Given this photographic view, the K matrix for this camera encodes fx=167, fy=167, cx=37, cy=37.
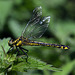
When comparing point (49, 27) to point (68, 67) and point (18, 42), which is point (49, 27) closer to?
point (68, 67)

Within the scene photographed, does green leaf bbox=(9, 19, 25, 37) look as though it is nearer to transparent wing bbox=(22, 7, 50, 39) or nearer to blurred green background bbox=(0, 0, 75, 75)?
blurred green background bbox=(0, 0, 75, 75)

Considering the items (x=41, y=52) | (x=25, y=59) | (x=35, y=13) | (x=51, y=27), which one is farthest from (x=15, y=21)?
(x=25, y=59)

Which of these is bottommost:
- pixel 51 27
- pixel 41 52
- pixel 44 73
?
pixel 44 73

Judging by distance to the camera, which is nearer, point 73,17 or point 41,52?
point 41,52

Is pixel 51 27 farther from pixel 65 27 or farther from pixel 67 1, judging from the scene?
pixel 67 1

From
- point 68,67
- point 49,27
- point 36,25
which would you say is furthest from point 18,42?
point 49,27

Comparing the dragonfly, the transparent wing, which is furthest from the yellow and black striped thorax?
the transparent wing

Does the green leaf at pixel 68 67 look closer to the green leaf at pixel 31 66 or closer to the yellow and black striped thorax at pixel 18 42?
the yellow and black striped thorax at pixel 18 42
